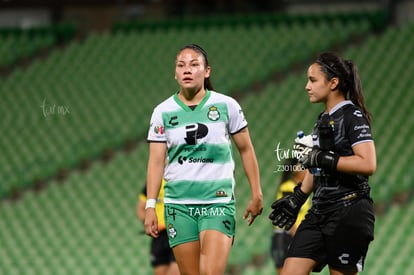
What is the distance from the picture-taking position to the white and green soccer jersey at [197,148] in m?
5.16

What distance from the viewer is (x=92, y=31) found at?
17734mm

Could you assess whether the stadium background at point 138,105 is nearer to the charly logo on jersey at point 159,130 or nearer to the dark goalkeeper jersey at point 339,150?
the charly logo on jersey at point 159,130

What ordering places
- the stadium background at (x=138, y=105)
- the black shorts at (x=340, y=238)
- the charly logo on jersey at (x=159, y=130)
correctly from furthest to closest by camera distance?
the stadium background at (x=138, y=105)
the charly logo on jersey at (x=159, y=130)
the black shorts at (x=340, y=238)

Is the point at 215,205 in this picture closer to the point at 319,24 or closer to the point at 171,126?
the point at 171,126

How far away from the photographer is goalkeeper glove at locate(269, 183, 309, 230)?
16.8ft

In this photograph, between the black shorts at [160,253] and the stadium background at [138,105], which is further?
the stadium background at [138,105]

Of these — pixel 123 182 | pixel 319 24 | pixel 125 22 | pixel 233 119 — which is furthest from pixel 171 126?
pixel 125 22

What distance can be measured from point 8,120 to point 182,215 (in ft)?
26.6

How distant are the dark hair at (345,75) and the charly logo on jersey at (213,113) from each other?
2.26 ft

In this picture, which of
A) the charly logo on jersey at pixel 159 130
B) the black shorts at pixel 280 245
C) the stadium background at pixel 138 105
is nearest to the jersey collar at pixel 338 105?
the charly logo on jersey at pixel 159 130

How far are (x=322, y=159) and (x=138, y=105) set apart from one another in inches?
363


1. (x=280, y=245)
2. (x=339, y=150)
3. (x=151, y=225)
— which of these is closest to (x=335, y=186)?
(x=339, y=150)

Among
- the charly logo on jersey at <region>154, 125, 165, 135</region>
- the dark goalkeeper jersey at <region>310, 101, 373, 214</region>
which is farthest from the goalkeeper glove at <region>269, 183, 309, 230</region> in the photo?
the charly logo on jersey at <region>154, 125, 165, 135</region>

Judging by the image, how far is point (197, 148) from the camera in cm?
516
